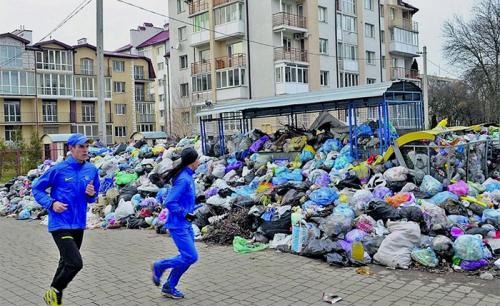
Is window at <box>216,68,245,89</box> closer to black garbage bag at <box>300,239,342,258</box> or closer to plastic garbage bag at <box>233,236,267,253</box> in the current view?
plastic garbage bag at <box>233,236,267,253</box>

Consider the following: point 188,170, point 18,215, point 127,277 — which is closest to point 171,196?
point 188,170

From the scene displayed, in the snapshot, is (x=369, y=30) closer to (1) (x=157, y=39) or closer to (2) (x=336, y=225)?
(1) (x=157, y=39)

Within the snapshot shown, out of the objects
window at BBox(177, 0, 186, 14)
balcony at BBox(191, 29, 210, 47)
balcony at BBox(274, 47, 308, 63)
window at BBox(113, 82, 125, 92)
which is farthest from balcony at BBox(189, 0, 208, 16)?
window at BBox(113, 82, 125, 92)

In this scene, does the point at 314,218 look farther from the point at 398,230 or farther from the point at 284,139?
the point at 284,139

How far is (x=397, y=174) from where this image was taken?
888 cm

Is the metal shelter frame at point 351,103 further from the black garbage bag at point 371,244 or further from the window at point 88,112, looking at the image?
the window at point 88,112

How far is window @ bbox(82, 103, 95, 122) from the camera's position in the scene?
182 feet

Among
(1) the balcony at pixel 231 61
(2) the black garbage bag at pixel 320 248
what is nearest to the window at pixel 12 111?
(1) the balcony at pixel 231 61

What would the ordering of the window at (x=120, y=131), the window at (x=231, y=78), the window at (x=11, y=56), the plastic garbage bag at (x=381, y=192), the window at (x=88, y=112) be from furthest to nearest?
1. the window at (x=120, y=131)
2. the window at (x=88, y=112)
3. the window at (x=11, y=56)
4. the window at (x=231, y=78)
5. the plastic garbage bag at (x=381, y=192)

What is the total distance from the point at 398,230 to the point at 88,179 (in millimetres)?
4094

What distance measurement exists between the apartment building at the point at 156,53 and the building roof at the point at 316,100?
153ft

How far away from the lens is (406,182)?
8.82 metres

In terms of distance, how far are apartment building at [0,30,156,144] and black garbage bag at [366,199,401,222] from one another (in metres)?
47.1

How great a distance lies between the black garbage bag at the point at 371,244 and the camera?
6.64m
